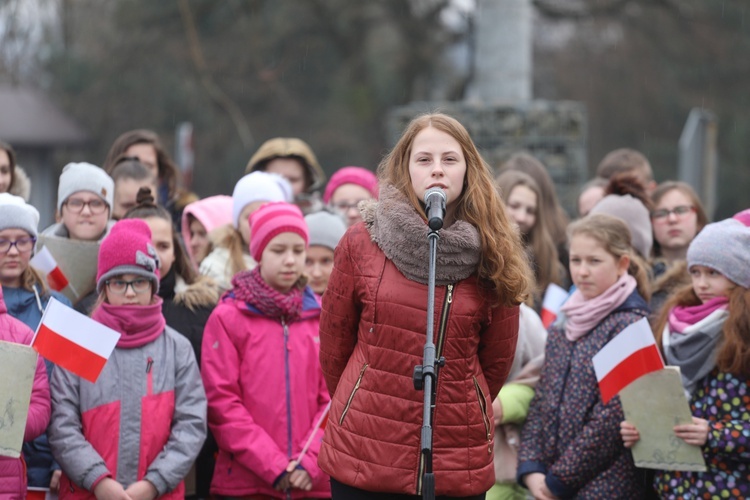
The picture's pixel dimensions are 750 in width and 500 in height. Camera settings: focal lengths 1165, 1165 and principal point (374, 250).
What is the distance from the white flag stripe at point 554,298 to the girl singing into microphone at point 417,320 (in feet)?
6.88

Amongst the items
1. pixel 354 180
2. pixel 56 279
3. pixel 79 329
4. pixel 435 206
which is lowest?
pixel 79 329

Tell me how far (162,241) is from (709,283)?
2.58 meters

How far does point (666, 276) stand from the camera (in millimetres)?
5930

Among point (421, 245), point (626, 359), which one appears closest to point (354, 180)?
point (626, 359)

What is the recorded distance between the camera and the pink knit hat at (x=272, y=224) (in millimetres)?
5457

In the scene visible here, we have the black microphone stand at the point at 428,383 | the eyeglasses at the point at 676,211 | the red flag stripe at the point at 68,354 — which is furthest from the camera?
the eyeglasses at the point at 676,211

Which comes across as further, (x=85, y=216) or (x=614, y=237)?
(x=85, y=216)

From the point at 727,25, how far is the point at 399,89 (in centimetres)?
655

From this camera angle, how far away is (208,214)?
6688 millimetres

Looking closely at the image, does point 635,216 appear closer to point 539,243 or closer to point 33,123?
point 539,243

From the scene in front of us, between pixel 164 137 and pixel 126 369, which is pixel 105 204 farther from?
pixel 164 137

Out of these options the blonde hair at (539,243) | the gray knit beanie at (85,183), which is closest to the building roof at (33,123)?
the gray knit beanie at (85,183)

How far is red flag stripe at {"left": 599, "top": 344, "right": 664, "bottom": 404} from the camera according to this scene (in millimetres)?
4867

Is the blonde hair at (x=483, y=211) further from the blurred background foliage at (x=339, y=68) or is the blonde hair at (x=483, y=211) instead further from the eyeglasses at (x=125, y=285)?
the blurred background foliage at (x=339, y=68)
